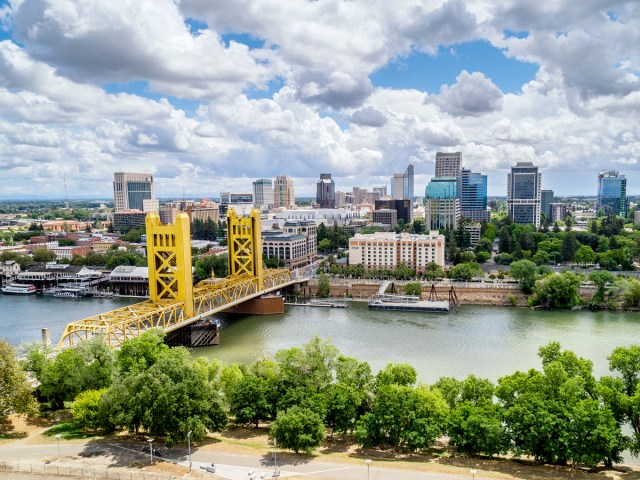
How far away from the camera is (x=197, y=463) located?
10328 mm

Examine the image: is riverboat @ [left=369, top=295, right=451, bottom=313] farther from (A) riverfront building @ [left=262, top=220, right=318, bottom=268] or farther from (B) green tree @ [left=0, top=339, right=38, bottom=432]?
(B) green tree @ [left=0, top=339, right=38, bottom=432]

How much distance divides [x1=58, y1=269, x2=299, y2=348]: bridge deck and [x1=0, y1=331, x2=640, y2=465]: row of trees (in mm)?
3767

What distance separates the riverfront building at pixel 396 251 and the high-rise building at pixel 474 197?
48521mm

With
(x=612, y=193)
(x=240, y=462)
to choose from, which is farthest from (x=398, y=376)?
(x=612, y=193)

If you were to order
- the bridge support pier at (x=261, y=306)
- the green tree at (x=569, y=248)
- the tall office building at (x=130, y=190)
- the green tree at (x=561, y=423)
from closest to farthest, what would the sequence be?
the green tree at (x=561, y=423)
the bridge support pier at (x=261, y=306)
the green tree at (x=569, y=248)
the tall office building at (x=130, y=190)

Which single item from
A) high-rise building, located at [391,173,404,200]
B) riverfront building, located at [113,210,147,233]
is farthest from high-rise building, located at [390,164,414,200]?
riverfront building, located at [113,210,147,233]

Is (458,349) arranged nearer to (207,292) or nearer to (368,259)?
(207,292)

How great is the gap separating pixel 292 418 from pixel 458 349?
40.0 ft

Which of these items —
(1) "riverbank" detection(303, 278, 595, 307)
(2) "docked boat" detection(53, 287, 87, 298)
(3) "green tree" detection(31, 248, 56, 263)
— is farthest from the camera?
(3) "green tree" detection(31, 248, 56, 263)

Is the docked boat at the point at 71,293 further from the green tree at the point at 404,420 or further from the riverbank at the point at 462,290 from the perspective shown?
the green tree at the point at 404,420

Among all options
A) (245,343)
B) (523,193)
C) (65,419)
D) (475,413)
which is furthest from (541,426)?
(523,193)

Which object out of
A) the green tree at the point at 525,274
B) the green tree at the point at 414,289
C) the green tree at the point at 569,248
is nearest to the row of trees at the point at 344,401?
the green tree at the point at 525,274

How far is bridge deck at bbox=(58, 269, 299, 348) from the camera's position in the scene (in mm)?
18344

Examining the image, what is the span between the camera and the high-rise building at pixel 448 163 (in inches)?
4151
